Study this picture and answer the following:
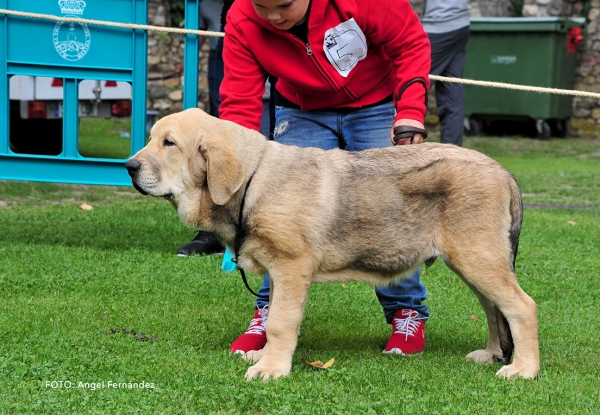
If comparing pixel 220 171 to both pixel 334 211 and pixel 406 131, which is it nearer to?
pixel 334 211

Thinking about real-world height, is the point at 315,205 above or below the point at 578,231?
above

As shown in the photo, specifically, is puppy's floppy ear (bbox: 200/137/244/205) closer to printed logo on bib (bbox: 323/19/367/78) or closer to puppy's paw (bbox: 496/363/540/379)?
printed logo on bib (bbox: 323/19/367/78)

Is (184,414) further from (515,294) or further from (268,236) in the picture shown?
(515,294)

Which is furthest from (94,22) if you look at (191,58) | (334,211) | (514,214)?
(514,214)

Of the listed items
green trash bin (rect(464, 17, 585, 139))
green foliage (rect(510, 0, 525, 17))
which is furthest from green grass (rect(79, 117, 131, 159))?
green foliage (rect(510, 0, 525, 17))

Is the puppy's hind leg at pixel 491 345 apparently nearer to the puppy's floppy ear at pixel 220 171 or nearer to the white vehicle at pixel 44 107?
the puppy's floppy ear at pixel 220 171

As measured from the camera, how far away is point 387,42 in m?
4.54

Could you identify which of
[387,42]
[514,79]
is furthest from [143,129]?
[514,79]

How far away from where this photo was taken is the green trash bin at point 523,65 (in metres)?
15.8

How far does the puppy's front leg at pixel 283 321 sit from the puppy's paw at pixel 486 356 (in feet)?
3.42

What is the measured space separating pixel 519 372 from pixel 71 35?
449cm

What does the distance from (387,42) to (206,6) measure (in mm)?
4055

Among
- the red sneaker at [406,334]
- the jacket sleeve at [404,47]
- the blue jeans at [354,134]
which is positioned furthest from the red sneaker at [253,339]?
the jacket sleeve at [404,47]

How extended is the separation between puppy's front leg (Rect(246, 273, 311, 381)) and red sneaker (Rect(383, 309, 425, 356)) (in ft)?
2.56
